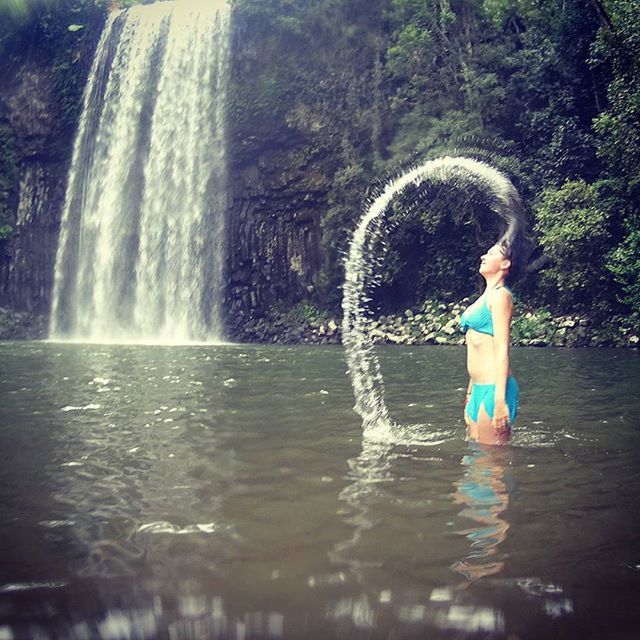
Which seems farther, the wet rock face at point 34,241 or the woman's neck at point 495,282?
the wet rock face at point 34,241

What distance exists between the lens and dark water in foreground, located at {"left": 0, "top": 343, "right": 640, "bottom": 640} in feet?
9.60

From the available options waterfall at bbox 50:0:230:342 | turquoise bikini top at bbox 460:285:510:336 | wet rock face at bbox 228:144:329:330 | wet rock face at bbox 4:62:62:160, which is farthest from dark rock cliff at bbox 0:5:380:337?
turquoise bikini top at bbox 460:285:510:336

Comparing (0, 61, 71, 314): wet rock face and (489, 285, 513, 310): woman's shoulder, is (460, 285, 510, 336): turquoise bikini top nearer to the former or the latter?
(489, 285, 513, 310): woman's shoulder

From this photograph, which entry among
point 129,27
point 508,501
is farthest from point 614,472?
point 129,27

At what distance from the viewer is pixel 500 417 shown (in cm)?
609

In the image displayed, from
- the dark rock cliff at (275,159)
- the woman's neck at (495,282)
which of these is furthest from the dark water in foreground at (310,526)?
the dark rock cliff at (275,159)

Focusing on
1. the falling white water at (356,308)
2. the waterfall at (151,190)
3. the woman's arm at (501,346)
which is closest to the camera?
the woman's arm at (501,346)

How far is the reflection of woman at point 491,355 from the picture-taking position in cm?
603

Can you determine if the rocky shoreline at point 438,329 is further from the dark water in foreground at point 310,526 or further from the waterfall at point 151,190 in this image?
the dark water in foreground at point 310,526

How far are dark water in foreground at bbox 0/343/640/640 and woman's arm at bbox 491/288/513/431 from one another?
35 cm

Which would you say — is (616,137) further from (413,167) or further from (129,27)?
(129,27)

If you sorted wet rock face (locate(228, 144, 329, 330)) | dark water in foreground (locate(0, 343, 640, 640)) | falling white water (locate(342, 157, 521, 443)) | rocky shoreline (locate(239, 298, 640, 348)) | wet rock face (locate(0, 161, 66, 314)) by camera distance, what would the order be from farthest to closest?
wet rock face (locate(0, 161, 66, 314))
wet rock face (locate(228, 144, 329, 330))
rocky shoreline (locate(239, 298, 640, 348))
falling white water (locate(342, 157, 521, 443))
dark water in foreground (locate(0, 343, 640, 640))

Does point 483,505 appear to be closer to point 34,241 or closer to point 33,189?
point 34,241

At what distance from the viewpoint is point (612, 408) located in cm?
888
